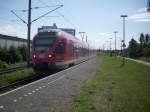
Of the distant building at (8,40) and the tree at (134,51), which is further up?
the distant building at (8,40)

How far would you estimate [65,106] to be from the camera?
965cm

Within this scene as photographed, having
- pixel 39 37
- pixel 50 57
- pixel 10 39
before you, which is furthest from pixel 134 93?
pixel 10 39

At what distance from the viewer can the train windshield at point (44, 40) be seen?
68.7 ft

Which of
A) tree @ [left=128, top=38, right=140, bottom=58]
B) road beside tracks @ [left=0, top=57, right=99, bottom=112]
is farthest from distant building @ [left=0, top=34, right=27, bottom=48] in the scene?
tree @ [left=128, top=38, right=140, bottom=58]

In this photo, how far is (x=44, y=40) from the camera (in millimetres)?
21266

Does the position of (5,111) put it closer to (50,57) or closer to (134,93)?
(134,93)

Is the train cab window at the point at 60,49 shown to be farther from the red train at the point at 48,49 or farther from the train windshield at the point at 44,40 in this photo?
the train windshield at the point at 44,40

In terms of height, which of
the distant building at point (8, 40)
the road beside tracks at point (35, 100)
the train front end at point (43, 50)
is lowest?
the road beside tracks at point (35, 100)

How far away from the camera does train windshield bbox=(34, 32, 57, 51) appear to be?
824 inches

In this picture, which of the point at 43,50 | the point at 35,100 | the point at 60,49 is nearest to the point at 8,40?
the point at 60,49

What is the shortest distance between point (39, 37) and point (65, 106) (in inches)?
494

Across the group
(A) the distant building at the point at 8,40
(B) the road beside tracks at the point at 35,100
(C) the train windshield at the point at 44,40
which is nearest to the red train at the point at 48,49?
(C) the train windshield at the point at 44,40

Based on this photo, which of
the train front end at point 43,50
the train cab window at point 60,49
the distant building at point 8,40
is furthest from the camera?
the distant building at point 8,40

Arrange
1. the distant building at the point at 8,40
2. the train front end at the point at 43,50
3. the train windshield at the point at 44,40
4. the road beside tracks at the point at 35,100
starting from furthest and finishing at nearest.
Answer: the distant building at the point at 8,40, the train windshield at the point at 44,40, the train front end at the point at 43,50, the road beside tracks at the point at 35,100
